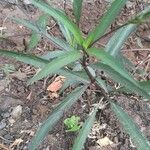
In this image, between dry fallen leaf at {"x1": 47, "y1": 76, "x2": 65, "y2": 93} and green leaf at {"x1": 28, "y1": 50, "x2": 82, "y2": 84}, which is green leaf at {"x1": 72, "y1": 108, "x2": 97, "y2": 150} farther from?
dry fallen leaf at {"x1": 47, "y1": 76, "x2": 65, "y2": 93}

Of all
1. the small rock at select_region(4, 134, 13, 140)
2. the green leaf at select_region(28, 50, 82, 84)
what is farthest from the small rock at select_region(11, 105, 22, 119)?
the green leaf at select_region(28, 50, 82, 84)

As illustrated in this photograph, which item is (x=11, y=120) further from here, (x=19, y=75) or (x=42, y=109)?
(x=19, y=75)

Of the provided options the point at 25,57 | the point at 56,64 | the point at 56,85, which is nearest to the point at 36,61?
the point at 25,57

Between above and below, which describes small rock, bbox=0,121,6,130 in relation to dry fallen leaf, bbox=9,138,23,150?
above

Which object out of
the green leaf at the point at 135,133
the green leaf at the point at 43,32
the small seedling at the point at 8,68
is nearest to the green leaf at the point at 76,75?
the green leaf at the point at 43,32

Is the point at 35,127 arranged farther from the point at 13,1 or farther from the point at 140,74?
the point at 13,1

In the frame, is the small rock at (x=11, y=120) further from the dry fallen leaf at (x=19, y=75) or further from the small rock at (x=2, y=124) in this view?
the dry fallen leaf at (x=19, y=75)

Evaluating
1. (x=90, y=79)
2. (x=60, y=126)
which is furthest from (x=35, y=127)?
(x=90, y=79)
